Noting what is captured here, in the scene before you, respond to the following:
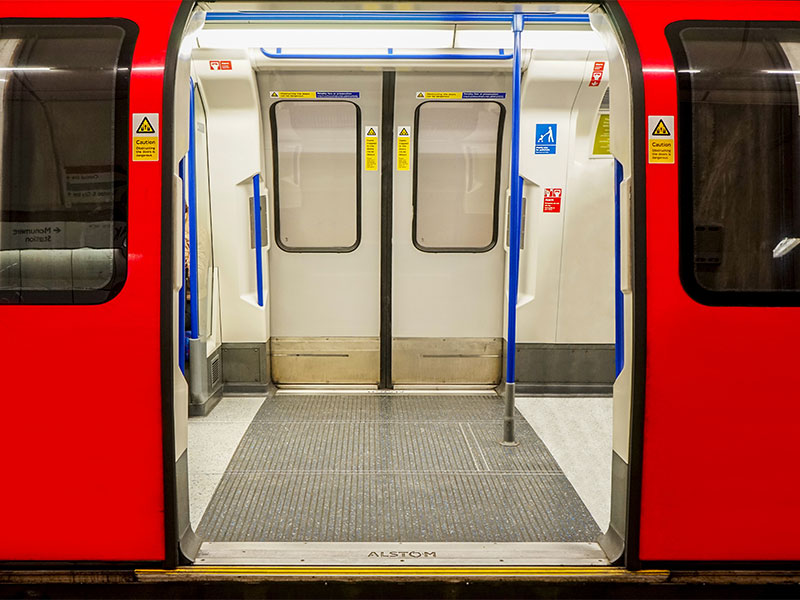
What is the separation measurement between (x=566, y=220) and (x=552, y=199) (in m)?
0.20

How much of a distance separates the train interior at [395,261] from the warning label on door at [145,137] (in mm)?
1475

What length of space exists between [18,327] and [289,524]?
1593 mm

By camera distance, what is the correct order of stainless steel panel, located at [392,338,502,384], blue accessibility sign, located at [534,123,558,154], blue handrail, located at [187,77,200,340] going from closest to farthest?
blue handrail, located at [187,77,200,340] < blue accessibility sign, located at [534,123,558,154] < stainless steel panel, located at [392,338,502,384]

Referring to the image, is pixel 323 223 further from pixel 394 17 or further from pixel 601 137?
pixel 601 137

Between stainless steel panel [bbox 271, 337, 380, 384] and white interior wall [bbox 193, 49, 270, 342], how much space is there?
38 cm

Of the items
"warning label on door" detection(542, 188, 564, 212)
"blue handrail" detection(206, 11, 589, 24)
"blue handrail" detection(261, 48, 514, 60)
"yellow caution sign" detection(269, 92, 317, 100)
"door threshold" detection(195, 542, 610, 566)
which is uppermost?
"blue handrail" detection(261, 48, 514, 60)

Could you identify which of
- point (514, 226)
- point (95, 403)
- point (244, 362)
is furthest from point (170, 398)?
point (244, 362)

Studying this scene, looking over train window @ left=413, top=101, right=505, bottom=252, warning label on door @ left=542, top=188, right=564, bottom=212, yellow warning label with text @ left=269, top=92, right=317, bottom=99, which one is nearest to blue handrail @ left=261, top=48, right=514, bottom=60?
yellow warning label with text @ left=269, top=92, right=317, bottom=99

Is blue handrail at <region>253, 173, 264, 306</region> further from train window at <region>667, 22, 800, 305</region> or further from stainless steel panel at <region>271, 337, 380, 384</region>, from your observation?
train window at <region>667, 22, 800, 305</region>

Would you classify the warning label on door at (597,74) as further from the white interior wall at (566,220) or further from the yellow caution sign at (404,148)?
the yellow caution sign at (404,148)

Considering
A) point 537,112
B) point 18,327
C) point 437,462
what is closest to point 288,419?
point 437,462

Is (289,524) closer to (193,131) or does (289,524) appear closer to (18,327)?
(18,327)

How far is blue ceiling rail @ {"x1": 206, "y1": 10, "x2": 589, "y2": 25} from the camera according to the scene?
378 centimetres

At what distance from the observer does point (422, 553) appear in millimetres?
2748
